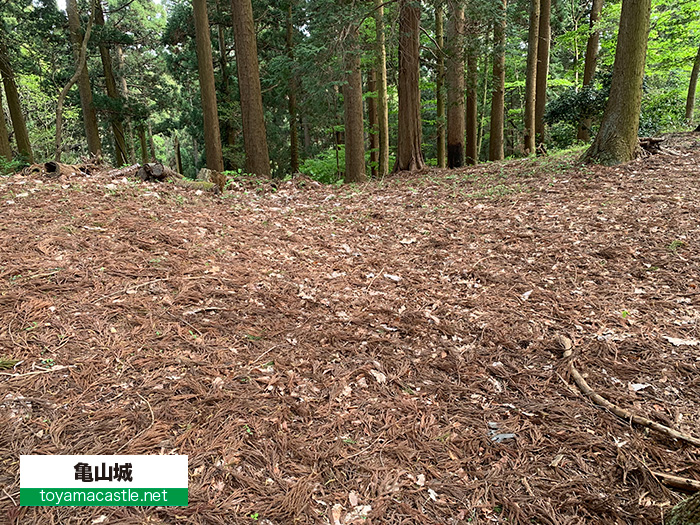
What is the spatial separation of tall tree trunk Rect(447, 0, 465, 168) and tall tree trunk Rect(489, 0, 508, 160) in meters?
0.80

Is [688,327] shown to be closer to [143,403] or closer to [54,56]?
[143,403]

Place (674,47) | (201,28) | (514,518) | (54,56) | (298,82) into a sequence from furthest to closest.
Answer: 1. (54,56)
2. (674,47)
3. (298,82)
4. (201,28)
5. (514,518)

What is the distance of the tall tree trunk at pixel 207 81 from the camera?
8.93m

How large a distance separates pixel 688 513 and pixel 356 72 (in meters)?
9.36

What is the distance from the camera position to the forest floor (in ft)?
6.09

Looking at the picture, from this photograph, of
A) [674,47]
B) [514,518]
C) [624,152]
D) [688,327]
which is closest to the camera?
[514,518]

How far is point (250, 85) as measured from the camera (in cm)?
848

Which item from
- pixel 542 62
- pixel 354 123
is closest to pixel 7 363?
pixel 354 123

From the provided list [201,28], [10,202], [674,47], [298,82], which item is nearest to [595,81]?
[674,47]

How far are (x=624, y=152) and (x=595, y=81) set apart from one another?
6254mm

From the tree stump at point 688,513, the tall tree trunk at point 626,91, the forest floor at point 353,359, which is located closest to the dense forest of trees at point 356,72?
the tall tree trunk at point 626,91

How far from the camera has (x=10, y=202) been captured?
179 inches

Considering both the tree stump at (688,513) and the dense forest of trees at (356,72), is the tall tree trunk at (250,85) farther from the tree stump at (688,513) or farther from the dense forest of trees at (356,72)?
the tree stump at (688,513)

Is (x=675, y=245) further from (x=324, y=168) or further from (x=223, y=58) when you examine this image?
(x=223, y=58)
